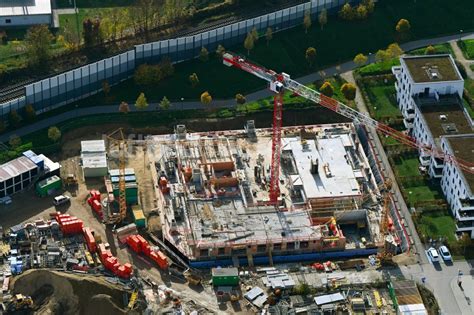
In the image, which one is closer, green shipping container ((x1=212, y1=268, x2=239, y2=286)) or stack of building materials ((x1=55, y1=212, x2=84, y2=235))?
green shipping container ((x1=212, y1=268, x2=239, y2=286))

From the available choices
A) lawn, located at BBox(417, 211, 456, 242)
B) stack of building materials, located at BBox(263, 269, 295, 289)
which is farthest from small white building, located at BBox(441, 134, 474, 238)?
stack of building materials, located at BBox(263, 269, 295, 289)

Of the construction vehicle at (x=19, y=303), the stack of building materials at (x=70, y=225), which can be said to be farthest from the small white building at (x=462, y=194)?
the construction vehicle at (x=19, y=303)

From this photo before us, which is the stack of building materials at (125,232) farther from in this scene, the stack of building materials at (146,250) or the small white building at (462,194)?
the small white building at (462,194)

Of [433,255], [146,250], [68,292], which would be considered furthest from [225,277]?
[433,255]

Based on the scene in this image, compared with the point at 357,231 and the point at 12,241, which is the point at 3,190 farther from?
the point at 357,231

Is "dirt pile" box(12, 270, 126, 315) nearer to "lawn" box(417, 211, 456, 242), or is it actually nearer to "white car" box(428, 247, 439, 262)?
"white car" box(428, 247, 439, 262)

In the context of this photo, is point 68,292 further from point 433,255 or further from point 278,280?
point 433,255
